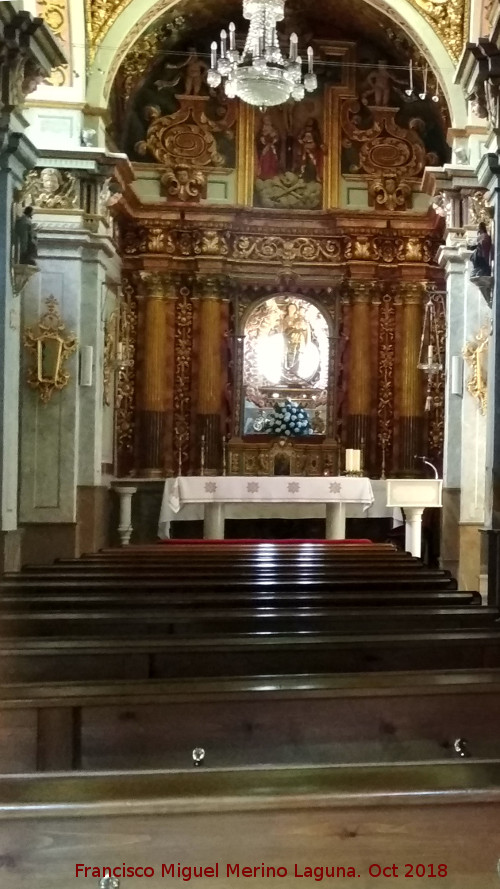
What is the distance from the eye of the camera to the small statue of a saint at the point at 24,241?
7.02 m

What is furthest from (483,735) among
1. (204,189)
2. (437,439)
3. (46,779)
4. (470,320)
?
(204,189)

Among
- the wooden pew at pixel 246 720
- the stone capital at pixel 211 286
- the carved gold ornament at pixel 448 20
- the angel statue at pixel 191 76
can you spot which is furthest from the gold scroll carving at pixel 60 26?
the wooden pew at pixel 246 720

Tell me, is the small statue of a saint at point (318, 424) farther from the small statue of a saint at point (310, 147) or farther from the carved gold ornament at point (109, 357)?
the small statue of a saint at point (310, 147)

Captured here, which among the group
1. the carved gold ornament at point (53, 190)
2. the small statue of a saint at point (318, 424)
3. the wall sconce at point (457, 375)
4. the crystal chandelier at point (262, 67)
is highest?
the crystal chandelier at point (262, 67)

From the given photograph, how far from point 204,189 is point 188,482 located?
4.93 m

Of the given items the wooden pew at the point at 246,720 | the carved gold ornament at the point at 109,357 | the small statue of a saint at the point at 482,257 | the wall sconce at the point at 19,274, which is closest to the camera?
the wooden pew at the point at 246,720

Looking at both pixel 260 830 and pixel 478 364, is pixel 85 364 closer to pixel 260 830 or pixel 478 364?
pixel 478 364

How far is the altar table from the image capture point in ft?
35.0

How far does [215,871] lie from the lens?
1.92 metres

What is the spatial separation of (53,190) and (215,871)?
30.9 feet

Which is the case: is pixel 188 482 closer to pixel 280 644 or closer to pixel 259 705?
pixel 280 644

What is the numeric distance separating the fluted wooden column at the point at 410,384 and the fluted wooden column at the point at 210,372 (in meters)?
2.73

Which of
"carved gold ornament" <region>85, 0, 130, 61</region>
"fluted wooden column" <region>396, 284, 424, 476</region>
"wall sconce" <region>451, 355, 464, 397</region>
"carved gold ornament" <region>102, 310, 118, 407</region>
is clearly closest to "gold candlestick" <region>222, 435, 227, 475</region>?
"carved gold ornament" <region>102, 310, 118, 407</region>

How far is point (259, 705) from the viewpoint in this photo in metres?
3.08
